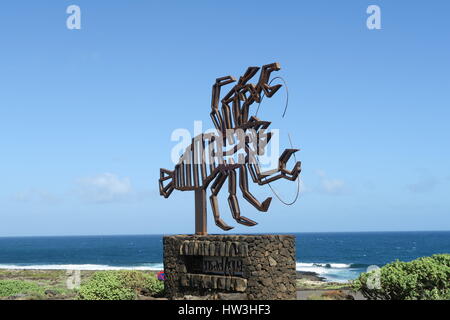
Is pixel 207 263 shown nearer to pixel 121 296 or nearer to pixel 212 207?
pixel 212 207

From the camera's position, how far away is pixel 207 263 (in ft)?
49.6

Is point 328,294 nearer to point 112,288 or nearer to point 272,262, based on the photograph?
point 272,262

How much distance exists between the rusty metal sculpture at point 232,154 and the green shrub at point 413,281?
11.6ft

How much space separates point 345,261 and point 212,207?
55131 millimetres

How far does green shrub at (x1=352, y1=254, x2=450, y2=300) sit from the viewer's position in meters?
14.2

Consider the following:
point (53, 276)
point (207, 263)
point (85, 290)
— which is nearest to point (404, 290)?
point (207, 263)

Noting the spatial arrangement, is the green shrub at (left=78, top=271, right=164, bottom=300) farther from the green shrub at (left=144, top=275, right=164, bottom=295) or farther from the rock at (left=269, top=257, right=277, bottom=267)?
the rock at (left=269, top=257, right=277, bottom=267)

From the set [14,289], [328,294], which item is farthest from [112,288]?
[328,294]

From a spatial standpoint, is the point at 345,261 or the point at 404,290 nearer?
the point at 404,290

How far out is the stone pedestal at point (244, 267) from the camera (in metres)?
14.0

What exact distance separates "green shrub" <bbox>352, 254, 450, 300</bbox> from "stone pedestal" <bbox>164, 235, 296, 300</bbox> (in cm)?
233

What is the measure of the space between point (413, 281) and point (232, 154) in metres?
5.49
